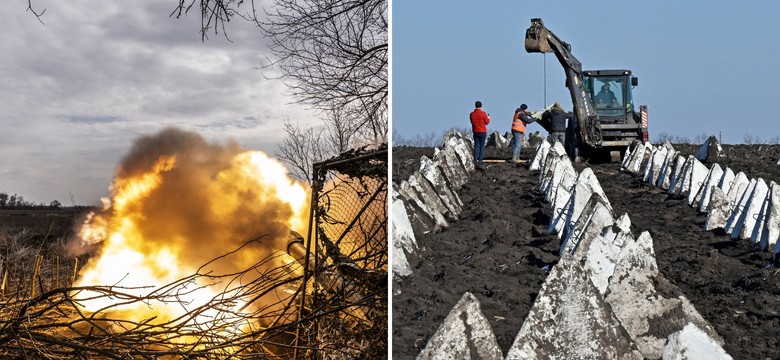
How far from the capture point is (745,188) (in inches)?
342

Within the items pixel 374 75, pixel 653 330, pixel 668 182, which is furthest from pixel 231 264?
pixel 668 182

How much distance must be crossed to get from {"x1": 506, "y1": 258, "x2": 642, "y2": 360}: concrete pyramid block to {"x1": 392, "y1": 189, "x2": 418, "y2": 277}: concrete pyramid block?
2.67m

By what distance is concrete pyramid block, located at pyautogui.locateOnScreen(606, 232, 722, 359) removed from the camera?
13.7 ft

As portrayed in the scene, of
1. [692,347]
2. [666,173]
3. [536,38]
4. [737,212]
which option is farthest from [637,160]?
[692,347]

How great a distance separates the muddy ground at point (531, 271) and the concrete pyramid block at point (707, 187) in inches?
4.7

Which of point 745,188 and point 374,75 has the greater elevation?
point 374,75

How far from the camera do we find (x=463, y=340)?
3.34 m

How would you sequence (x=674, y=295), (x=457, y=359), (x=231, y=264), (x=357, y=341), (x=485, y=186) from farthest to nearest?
(x=485, y=186) < (x=231, y=264) < (x=674, y=295) < (x=357, y=341) < (x=457, y=359)

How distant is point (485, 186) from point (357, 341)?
7886 mm

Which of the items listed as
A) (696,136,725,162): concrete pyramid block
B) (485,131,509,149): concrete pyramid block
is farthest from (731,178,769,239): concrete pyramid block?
(485,131,509,149): concrete pyramid block

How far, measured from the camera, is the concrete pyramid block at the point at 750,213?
7.85 meters

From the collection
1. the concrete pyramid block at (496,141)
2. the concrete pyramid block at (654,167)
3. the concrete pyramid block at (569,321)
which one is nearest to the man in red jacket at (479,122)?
the concrete pyramid block at (654,167)

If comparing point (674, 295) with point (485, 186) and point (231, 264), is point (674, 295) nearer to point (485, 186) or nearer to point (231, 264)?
point (231, 264)

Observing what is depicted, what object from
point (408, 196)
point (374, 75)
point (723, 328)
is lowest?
point (723, 328)
